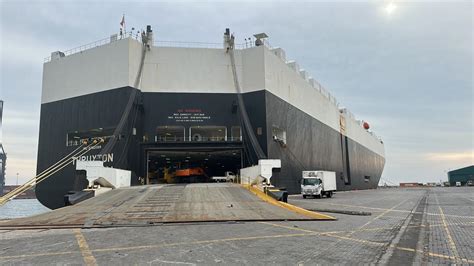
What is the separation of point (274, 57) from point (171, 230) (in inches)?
1200

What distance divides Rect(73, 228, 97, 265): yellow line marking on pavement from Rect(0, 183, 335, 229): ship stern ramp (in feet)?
7.13

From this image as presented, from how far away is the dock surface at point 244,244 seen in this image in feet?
24.9

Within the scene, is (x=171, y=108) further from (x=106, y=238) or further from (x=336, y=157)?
(x=336, y=157)

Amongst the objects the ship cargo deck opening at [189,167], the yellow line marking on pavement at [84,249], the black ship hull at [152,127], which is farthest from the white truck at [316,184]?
the yellow line marking on pavement at [84,249]

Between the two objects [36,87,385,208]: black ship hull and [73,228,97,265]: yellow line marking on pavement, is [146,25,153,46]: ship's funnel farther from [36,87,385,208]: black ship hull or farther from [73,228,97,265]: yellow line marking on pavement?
[73,228,97,265]: yellow line marking on pavement

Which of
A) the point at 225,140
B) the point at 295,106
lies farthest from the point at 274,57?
the point at 225,140

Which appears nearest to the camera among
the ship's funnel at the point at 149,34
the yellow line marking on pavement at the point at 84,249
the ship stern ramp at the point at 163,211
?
the yellow line marking on pavement at the point at 84,249

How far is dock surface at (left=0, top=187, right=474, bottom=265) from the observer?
24.9ft

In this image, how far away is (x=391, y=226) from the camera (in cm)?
1349

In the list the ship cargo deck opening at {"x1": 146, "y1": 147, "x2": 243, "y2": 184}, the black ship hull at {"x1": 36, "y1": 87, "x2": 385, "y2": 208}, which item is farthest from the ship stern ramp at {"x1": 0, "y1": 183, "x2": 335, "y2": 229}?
the ship cargo deck opening at {"x1": 146, "y1": 147, "x2": 243, "y2": 184}

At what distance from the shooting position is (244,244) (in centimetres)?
936

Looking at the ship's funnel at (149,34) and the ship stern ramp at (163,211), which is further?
the ship's funnel at (149,34)

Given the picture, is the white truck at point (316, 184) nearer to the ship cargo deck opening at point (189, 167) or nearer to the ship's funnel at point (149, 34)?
the ship cargo deck opening at point (189, 167)

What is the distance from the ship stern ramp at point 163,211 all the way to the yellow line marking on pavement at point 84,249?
2.17 m
